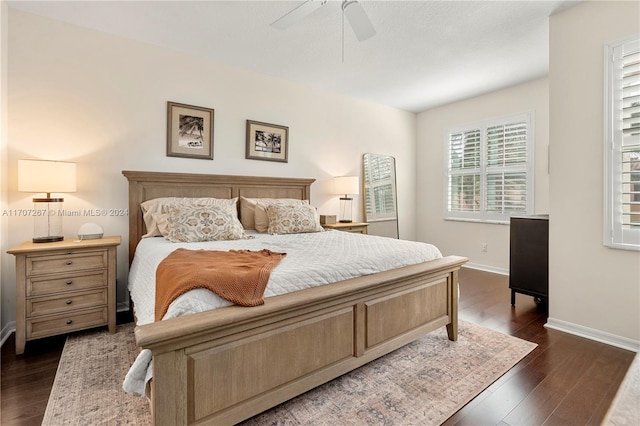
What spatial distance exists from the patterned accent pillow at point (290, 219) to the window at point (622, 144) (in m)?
2.44

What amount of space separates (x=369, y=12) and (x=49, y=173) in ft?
9.22

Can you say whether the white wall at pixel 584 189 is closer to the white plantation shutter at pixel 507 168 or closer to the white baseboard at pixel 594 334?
the white baseboard at pixel 594 334

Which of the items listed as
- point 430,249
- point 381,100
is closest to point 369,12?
point 430,249

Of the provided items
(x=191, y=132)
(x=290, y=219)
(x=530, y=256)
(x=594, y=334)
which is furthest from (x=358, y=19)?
(x=594, y=334)

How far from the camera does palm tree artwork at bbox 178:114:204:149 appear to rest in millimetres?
3229

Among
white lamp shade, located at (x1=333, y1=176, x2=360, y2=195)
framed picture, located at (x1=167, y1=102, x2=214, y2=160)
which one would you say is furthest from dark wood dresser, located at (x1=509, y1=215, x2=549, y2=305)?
framed picture, located at (x1=167, y1=102, x2=214, y2=160)

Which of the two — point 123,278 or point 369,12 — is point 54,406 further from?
point 369,12

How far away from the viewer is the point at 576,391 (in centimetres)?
175

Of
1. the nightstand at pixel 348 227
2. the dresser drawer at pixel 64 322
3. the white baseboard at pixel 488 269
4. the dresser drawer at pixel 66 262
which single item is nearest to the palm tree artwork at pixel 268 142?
the nightstand at pixel 348 227

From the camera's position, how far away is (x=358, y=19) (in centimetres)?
203

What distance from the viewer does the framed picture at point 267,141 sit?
12.1ft

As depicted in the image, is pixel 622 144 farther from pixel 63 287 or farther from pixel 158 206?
pixel 63 287

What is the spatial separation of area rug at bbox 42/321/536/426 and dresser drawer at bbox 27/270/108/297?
0.41 metres

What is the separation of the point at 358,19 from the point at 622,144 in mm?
2137
